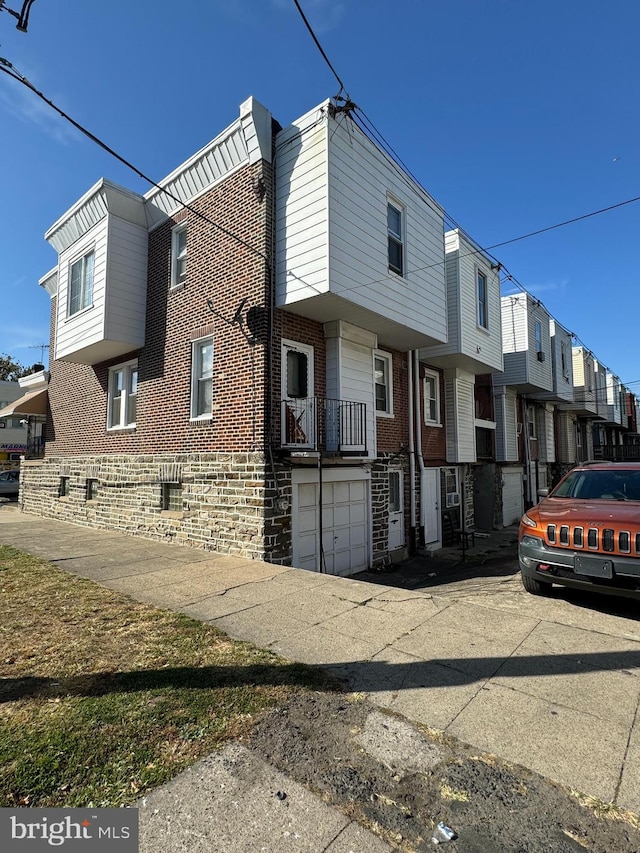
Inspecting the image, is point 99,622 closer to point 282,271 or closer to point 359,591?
point 359,591

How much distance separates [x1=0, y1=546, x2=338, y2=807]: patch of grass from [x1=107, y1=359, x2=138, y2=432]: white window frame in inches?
295

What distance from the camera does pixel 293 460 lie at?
357 inches

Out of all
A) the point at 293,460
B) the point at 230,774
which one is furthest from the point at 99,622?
the point at 293,460

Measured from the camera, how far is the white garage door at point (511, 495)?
19.7 meters

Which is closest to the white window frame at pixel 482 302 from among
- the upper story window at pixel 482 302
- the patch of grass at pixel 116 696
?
the upper story window at pixel 482 302

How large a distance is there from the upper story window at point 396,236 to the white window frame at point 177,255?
4.90m

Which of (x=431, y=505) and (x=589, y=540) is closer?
(x=589, y=540)

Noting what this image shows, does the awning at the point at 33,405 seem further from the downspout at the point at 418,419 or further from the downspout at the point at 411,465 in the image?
the downspout at the point at 418,419

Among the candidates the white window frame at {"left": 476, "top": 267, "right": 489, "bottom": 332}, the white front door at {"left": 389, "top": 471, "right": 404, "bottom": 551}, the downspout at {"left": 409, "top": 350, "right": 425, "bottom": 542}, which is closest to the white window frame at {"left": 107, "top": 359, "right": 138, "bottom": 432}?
the white front door at {"left": 389, "top": 471, "right": 404, "bottom": 551}

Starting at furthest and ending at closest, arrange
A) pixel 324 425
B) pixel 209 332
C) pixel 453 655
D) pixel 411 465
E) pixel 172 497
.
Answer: pixel 411 465, pixel 172 497, pixel 209 332, pixel 324 425, pixel 453 655

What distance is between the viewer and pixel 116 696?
3.48 metres

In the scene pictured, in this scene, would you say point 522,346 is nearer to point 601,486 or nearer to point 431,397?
point 431,397

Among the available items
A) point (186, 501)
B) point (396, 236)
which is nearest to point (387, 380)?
point (396, 236)

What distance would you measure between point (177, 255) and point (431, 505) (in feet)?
32.8
